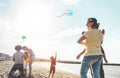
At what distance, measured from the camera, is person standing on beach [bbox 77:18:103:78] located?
6.17 metres

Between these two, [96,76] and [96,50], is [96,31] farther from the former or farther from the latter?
[96,76]

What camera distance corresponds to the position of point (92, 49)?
20.5 feet

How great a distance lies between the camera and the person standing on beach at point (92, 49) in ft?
20.2

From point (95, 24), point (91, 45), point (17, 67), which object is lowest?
point (17, 67)

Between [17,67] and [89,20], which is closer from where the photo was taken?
[89,20]

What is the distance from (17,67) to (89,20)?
6.64 metres

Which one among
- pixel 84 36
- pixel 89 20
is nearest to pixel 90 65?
pixel 84 36

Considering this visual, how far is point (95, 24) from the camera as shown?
6477 mm

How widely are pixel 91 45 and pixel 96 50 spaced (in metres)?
0.17

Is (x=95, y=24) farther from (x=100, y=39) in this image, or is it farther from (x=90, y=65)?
A: (x=90, y=65)

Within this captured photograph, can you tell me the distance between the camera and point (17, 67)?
40.2 ft

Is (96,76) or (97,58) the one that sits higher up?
(97,58)

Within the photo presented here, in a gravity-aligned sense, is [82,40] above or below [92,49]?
above

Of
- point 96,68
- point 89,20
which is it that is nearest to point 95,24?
point 89,20
